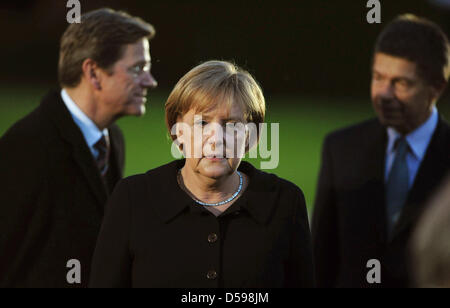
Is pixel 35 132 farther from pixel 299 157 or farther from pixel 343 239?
pixel 299 157

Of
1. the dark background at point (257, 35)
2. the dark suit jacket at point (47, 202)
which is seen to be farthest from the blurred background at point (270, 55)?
the dark suit jacket at point (47, 202)

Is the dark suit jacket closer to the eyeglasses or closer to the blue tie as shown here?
the eyeglasses

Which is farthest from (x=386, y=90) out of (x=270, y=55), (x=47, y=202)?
(x=270, y=55)

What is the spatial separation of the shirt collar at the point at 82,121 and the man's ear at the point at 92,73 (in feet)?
0.46

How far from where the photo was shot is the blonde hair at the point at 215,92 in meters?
2.23

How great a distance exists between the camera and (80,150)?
3.26 m

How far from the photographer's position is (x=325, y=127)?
20938 millimetres

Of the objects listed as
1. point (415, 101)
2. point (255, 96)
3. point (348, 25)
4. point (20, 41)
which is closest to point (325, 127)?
point (348, 25)

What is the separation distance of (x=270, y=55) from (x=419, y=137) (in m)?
11.7

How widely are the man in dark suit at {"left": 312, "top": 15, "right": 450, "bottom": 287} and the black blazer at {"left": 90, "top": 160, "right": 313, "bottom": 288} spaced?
1.48m

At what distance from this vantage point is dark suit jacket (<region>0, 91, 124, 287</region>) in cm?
311

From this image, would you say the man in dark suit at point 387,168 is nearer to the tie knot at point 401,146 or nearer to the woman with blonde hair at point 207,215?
the tie knot at point 401,146

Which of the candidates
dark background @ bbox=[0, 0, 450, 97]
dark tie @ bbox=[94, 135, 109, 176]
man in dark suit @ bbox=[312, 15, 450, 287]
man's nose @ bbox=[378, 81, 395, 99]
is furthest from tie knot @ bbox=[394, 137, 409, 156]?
dark background @ bbox=[0, 0, 450, 97]

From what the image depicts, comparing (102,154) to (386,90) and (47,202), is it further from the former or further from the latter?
(386,90)
